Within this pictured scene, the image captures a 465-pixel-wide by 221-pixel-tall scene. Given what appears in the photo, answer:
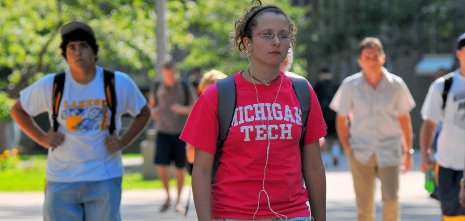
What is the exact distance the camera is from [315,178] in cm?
581

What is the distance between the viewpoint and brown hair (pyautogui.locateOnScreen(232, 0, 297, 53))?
18.7ft

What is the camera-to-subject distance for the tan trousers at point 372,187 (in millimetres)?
10523

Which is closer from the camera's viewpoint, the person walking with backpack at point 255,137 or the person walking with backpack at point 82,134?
the person walking with backpack at point 255,137

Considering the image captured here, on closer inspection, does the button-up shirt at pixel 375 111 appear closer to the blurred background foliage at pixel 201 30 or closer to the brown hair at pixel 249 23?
the brown hair at pixel 249 23

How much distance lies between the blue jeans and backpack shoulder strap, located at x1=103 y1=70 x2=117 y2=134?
0.36 meters

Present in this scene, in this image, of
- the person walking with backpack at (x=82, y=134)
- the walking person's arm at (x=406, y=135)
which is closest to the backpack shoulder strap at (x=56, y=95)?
the person walking with backpack at (x=82, y=134)

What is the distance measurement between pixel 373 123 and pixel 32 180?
12753 mm

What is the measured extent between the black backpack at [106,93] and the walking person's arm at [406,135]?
11.4ft

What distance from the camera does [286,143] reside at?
5.64 meters

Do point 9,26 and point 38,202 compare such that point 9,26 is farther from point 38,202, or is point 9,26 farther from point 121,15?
point 38,202

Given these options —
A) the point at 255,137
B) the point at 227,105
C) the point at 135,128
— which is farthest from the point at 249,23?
the point at 135,128

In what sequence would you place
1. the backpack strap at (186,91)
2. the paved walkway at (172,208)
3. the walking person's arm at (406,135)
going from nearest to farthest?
the walking person's arm at (406,135) < the paved walkway at (172,208) < the backpack strap at (186,91)

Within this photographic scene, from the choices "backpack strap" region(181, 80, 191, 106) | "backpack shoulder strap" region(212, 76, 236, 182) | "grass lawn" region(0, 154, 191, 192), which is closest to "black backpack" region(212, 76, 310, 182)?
"backpack shoulder strap" region(212, 76, 236, 182)

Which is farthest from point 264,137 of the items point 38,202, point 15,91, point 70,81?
point 15,91
